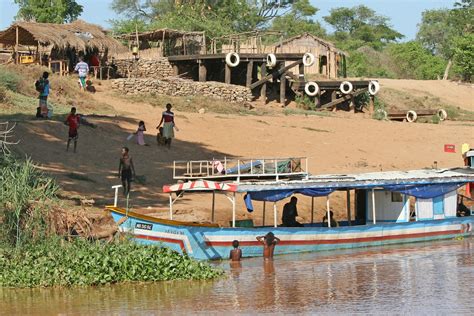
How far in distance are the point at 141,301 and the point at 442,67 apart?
188 feet

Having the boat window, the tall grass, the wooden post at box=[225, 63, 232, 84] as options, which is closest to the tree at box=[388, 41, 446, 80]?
the wooden post at box=[225, 63, 232, 84]

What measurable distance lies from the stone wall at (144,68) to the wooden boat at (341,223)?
20.4 metres

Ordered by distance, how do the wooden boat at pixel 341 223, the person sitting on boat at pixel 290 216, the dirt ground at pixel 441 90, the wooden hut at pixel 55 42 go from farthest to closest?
the dirt ground at pixel 441 90 → the wooden hut at pixel 55 42 → the person sitting on boat at pixel 290 216 → the wooden boat at pixel 341 223

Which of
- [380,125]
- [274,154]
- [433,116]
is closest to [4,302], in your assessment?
[274,154]

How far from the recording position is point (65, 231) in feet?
62.5

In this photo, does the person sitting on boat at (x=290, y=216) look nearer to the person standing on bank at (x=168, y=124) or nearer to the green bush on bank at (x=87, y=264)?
the green bush on bank at (x=87, y=264)

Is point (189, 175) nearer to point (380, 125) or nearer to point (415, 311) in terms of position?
point (415, 311)

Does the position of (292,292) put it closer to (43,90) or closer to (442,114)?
(43,90)

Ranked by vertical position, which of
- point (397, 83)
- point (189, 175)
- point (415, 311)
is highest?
point (397, 83)

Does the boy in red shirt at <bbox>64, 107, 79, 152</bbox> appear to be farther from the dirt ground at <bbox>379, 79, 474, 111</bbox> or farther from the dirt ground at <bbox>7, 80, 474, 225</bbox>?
Result: the dirt ground at <bbox>379, 79, 474, 111</bbox>

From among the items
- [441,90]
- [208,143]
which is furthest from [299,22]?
[208,143]

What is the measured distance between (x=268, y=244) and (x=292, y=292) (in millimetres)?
3446

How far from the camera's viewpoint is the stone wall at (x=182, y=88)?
136ft

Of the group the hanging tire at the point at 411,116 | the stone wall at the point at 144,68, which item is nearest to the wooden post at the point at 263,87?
the stone wall at the point at 144,68
